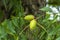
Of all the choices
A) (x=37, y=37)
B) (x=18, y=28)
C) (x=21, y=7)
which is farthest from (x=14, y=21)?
(x=21, y=7)

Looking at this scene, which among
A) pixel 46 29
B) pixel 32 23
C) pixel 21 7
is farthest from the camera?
pixel 21 7

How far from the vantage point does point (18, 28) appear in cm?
111

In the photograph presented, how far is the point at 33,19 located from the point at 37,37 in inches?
8.5

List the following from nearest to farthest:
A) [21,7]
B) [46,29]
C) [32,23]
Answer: [32,23], [46,29], [21,7]

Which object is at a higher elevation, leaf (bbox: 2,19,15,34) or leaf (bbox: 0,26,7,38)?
leaf (bbox: 2,19,15,34)

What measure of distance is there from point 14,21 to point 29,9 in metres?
0.53

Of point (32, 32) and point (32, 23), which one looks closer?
point (32, 23)

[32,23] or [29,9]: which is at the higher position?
[32,23]

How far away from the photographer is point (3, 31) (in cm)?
104

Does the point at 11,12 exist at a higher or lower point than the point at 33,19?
lower

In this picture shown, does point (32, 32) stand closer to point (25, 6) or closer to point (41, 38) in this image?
point (41, 38)

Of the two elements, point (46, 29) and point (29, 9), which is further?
point (29, 9)

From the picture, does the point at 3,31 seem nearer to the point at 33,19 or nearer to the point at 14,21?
the point at 14,21

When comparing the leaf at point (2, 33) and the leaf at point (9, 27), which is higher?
the leaf at point (9, 27)
